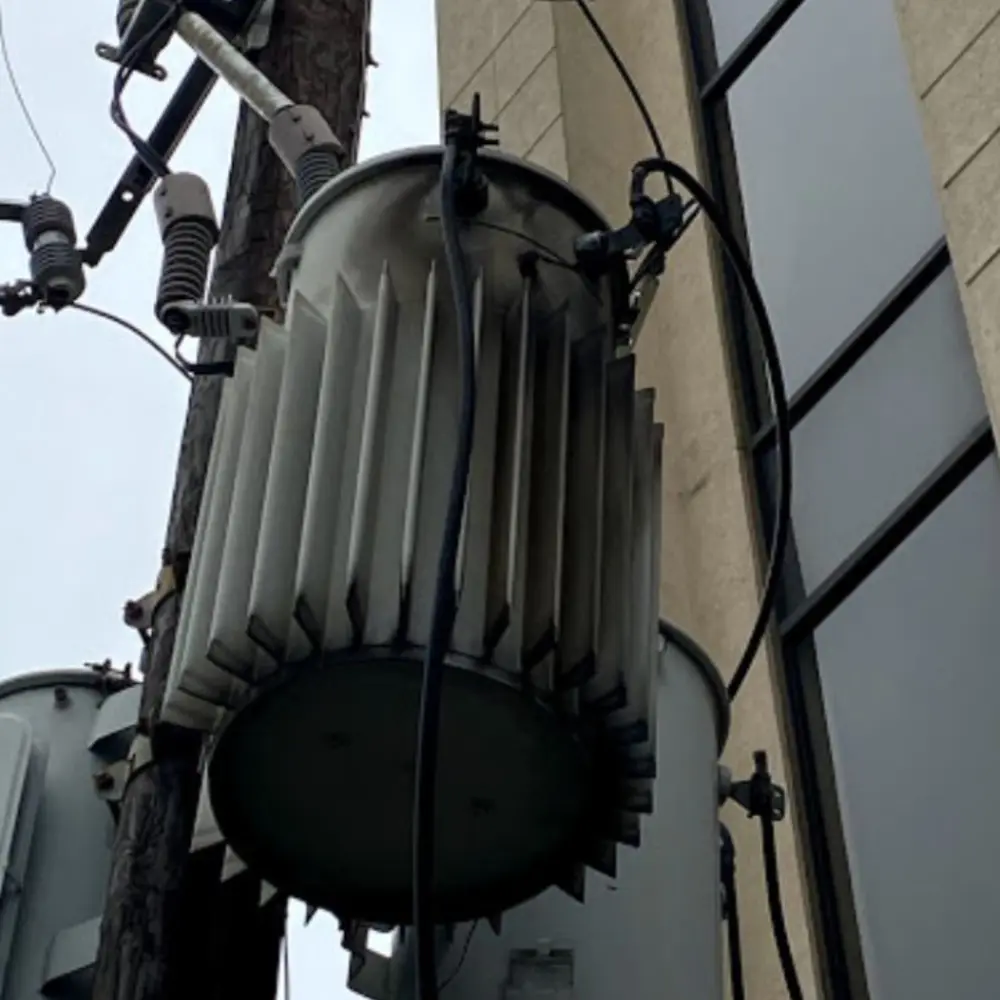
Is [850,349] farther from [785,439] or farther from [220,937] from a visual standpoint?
[220,937]

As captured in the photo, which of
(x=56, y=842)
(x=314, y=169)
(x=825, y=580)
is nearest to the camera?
(x=56, y=842)

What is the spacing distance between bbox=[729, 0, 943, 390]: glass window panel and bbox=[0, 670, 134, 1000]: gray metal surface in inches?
123

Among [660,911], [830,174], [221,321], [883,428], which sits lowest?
[660,911]

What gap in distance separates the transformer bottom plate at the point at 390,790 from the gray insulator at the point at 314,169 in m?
1.04

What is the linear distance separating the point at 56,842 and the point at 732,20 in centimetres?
493

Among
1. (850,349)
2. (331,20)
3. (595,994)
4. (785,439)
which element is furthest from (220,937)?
(850,349)

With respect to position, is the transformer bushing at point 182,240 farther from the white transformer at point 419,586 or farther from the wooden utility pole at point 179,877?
the white transformer at point 419,586

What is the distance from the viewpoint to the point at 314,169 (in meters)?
3.12

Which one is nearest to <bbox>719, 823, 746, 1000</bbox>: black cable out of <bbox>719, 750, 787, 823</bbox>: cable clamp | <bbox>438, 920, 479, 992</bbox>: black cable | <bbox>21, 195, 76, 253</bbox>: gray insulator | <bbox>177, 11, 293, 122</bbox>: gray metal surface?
<bbox>719, 750, 787, 823</bbox>: cable clamp

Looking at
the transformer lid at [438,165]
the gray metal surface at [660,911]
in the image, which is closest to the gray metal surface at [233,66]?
the transformer lid at [438,165]

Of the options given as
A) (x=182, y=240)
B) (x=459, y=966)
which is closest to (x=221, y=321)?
(x=182, y=240)

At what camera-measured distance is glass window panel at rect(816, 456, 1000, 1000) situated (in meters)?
4.46

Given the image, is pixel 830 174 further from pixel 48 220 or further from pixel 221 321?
pixel 221 321

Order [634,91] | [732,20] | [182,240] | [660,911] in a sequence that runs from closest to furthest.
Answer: [660,911] → [182,240] → [634,91] → [732,20]
